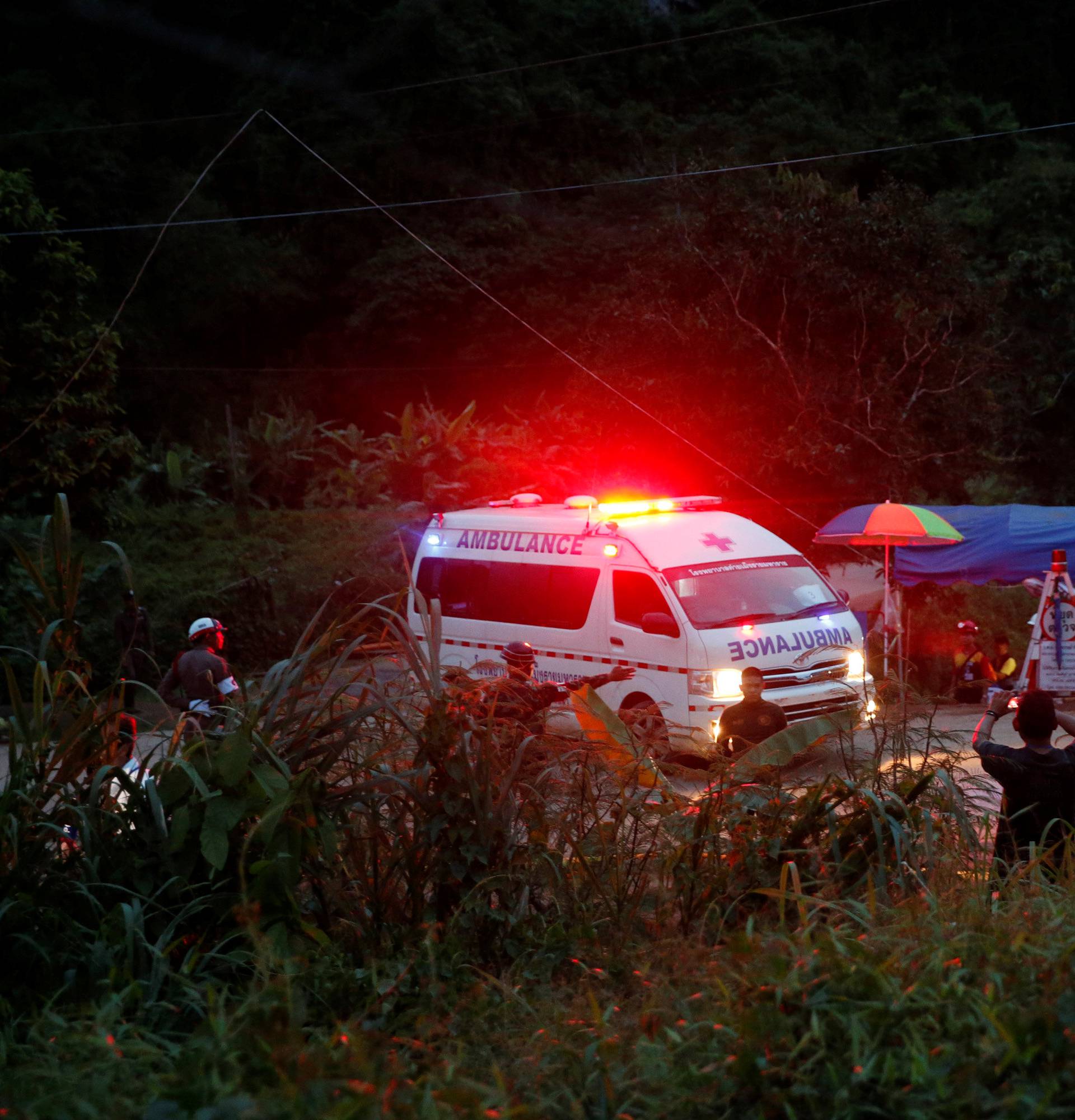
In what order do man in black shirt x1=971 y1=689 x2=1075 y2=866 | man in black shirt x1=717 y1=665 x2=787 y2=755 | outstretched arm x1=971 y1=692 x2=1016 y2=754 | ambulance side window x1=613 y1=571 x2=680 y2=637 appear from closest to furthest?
man in black shirt x1=971 y1=689 x2=1075 y2=866, outstretched arm x1=971 y1=692 x2=1016 y2=754, man in black shirt x1=717 y1=665 x2=787 y2=755, ambulance side window x1=613 y1=571 x2=680 y2=637

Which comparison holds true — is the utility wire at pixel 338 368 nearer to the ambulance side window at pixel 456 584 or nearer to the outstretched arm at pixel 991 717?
the ambulance side window at pixel 456 584

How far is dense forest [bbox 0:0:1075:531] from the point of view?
96.2 ft

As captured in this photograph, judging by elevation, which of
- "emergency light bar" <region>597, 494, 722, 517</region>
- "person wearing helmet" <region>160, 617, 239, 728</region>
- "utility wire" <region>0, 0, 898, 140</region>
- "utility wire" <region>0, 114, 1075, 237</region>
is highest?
"utility wire" <region>0, 0, 898, 140</region>

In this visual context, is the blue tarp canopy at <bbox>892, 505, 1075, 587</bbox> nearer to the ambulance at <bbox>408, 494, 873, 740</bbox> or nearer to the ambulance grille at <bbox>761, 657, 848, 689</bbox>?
the ambulance at <bbox>408, 494, 873, 740</bbox>

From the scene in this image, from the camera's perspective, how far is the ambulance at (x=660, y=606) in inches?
393

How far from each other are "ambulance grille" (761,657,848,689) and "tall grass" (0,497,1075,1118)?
4519 millimetres

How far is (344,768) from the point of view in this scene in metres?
4.93

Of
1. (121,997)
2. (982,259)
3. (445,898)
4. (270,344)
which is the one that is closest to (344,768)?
(445,898)

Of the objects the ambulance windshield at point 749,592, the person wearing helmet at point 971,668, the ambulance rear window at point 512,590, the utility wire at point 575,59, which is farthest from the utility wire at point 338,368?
the ambulance windshield at point 749,592

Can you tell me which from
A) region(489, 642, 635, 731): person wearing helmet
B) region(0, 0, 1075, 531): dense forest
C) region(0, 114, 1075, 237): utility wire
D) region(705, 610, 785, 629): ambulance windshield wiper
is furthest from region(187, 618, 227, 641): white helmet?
region(0, 114, 1075, 237): utility wire

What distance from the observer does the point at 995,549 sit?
13.2 m

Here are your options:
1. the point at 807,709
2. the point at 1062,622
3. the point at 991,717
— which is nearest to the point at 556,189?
the point at 1062,622

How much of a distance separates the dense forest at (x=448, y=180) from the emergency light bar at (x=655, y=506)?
9453 mm

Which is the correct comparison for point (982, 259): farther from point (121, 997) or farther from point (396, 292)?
point (121, 997)
